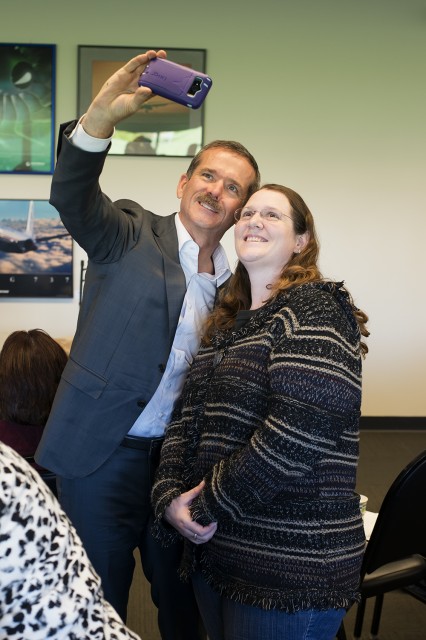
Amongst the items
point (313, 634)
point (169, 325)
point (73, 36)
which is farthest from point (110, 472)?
point (73, 36)

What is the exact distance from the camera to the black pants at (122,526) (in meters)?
1.87

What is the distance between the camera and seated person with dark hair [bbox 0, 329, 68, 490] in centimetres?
232

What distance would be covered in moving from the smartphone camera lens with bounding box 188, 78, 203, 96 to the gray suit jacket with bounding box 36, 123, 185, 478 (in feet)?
1.06

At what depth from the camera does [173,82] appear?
5.36 feet

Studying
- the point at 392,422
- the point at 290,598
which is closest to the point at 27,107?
the point at 392,422

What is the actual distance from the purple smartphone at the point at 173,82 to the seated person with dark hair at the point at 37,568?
0.98 m

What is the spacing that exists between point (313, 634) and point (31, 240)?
438 centimetres

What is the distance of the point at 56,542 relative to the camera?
0.94 metres

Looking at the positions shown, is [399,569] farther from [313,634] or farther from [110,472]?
[110,472]

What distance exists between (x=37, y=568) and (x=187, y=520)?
2.28ft

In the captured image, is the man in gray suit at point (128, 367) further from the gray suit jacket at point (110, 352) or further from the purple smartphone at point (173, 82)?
the purple smartphone at point (173, 82)

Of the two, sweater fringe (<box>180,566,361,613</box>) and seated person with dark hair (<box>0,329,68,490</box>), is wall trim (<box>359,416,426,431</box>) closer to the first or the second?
seated person with dark hair (<box>0,329,68,490</box>)

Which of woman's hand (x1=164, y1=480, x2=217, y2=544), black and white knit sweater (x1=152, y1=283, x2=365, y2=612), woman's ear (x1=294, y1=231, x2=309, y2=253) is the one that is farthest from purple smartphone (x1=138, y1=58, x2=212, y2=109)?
woman's hand (x1=164, y1=480, x2=217, y2=544)

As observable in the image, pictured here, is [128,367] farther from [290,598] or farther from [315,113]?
[315,113]
